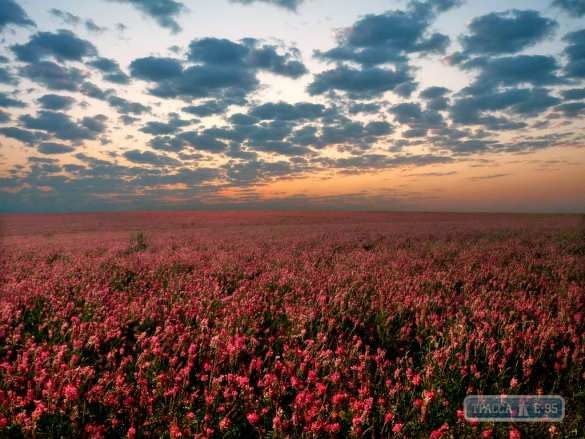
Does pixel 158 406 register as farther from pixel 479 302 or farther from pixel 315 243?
pixel 315 243

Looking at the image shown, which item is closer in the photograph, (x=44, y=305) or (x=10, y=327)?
(x=10, y=327)

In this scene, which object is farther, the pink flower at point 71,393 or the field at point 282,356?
the field at point 282,356

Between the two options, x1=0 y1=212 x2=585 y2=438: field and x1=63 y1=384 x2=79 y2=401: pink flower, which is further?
x1=0 y1=212 x2=585 y2=438: field

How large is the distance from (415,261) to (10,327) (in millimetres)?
6804

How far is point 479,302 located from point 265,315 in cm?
275

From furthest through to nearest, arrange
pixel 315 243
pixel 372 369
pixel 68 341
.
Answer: pixel 315 243 → pixel 68 341 → pixel 372 369

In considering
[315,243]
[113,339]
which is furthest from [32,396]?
[315,243]

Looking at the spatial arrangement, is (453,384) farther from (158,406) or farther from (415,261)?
(415,261)

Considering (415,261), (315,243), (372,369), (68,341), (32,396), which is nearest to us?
(32,396)

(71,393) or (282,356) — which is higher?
(71,393)

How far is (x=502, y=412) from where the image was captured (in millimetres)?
2750

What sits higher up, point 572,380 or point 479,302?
point 479,302

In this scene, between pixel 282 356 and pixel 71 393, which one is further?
pixel 282 356

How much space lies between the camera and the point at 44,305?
15.9 ft
